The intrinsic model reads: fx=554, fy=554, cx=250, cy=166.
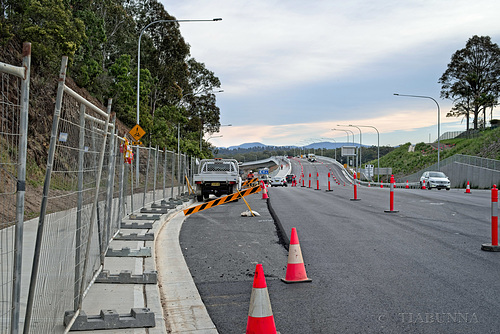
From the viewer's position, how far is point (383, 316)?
19.3 ft

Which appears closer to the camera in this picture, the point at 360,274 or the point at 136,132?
the point at 360,274

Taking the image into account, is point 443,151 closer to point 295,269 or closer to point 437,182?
point 437,182

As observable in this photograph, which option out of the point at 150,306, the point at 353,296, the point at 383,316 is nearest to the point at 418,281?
the point at 353,296

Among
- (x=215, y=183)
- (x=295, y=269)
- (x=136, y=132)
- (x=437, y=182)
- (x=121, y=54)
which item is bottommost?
(x=295, y=269)

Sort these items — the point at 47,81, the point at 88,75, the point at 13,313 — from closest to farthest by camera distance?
the point at 13,313, the point at 47,81, the point at 88,75

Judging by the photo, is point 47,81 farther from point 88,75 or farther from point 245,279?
point 245,279

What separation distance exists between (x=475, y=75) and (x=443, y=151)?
12296 mm

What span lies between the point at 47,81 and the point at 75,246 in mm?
26415

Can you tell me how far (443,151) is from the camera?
3125 inches

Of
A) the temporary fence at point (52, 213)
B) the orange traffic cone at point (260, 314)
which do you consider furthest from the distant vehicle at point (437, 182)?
the orange traffic cone at point (260, 314)

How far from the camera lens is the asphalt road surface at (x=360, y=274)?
5.77 m

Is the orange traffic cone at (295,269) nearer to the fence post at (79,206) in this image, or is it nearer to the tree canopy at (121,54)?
the fence post at (79,206)

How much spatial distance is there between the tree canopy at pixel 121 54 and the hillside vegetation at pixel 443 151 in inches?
1262

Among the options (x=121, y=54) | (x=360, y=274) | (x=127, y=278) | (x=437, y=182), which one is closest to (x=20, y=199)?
(x=127, y=278)
